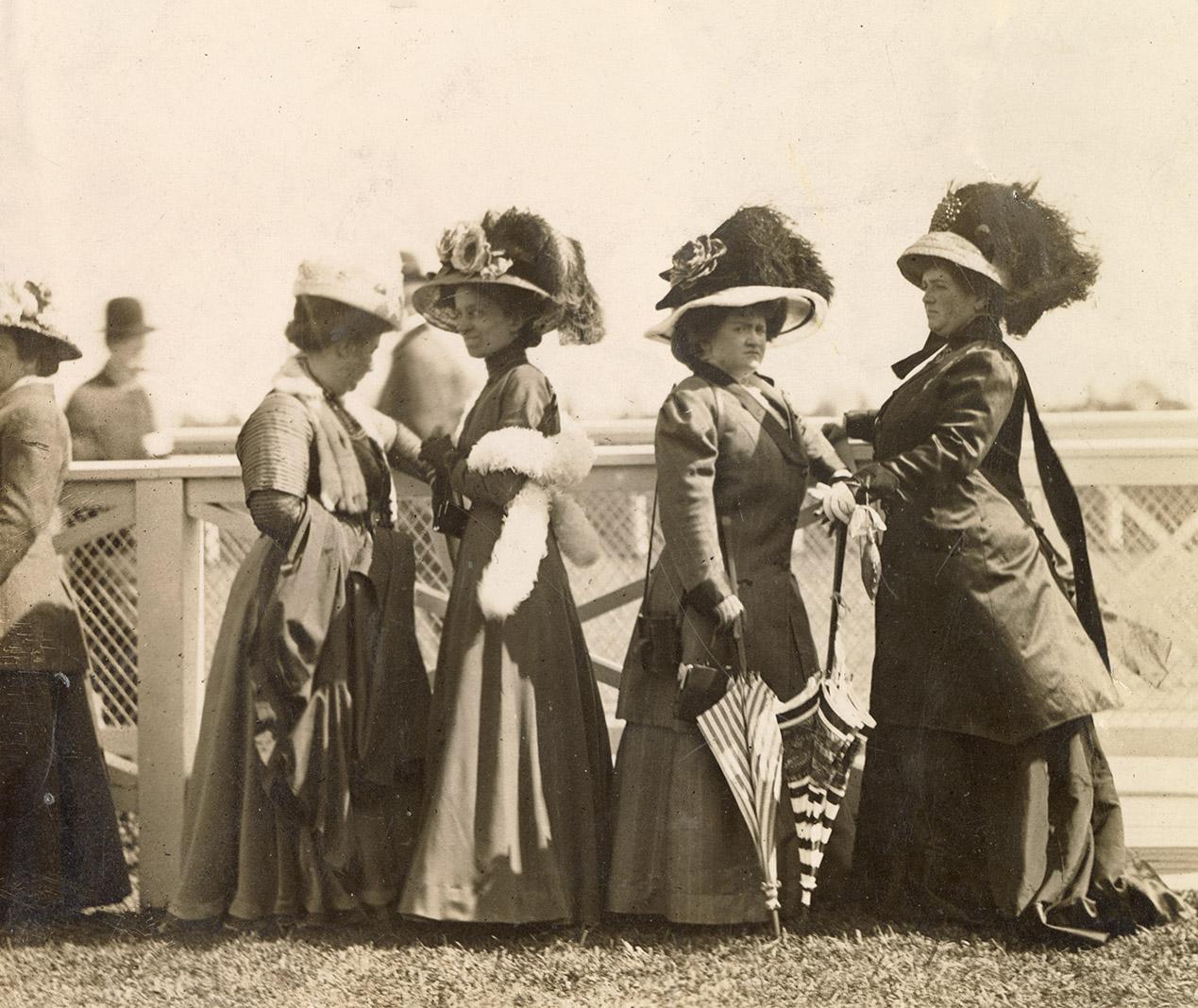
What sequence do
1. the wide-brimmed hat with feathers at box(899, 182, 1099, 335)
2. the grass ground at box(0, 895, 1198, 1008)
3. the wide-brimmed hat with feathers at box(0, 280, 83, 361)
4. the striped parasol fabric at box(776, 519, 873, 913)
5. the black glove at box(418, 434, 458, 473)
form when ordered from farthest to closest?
the wide-brimmed hat with feathers at box(0, 280, 83, 361)
the black glove at box(418, 434, 458, 473)
the wide-brimmed hat with feathers at box(899, 182, 1099, 335)
the striped parasol fabric at box(776, 519, 873, 913)
the grass ground at box(0, 895, 1198, 1008)

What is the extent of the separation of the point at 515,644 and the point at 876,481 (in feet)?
3.95

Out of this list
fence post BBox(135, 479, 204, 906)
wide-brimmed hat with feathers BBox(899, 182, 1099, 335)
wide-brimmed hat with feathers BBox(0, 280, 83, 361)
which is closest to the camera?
wide-brimmed hat with feathers BBox(899, 182, 1099, 335)

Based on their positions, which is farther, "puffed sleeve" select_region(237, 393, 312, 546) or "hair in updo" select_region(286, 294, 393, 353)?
"hair in updo" select_region(286, 294, 393, 353)

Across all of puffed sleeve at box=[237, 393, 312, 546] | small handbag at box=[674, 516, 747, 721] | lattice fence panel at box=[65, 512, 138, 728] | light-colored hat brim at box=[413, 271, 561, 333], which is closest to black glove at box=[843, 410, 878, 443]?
small handbag at box=[674, 516, 747, 721]

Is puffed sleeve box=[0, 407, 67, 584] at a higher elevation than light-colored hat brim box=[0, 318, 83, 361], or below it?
below

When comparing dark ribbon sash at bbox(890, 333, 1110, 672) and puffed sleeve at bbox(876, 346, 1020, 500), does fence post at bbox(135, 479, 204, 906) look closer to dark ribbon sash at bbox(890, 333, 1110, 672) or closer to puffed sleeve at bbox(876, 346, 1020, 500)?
puffed sleeve at bbox(876, 346, 1020, 500)

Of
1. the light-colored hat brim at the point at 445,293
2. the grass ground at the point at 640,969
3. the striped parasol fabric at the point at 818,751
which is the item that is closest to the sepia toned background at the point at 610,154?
the light-colored hat brim at the point at 445,293

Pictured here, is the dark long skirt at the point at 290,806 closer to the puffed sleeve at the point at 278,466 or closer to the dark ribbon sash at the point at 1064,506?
the puffed sleeve at the point at 278,466

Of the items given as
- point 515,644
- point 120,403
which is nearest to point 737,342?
point 515,644

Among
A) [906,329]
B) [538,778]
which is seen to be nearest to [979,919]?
[538,778]

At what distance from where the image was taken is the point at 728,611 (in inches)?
149

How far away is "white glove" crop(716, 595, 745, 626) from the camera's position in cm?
379

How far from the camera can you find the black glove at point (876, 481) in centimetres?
385

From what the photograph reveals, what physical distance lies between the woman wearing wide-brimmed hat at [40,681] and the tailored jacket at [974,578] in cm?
263
